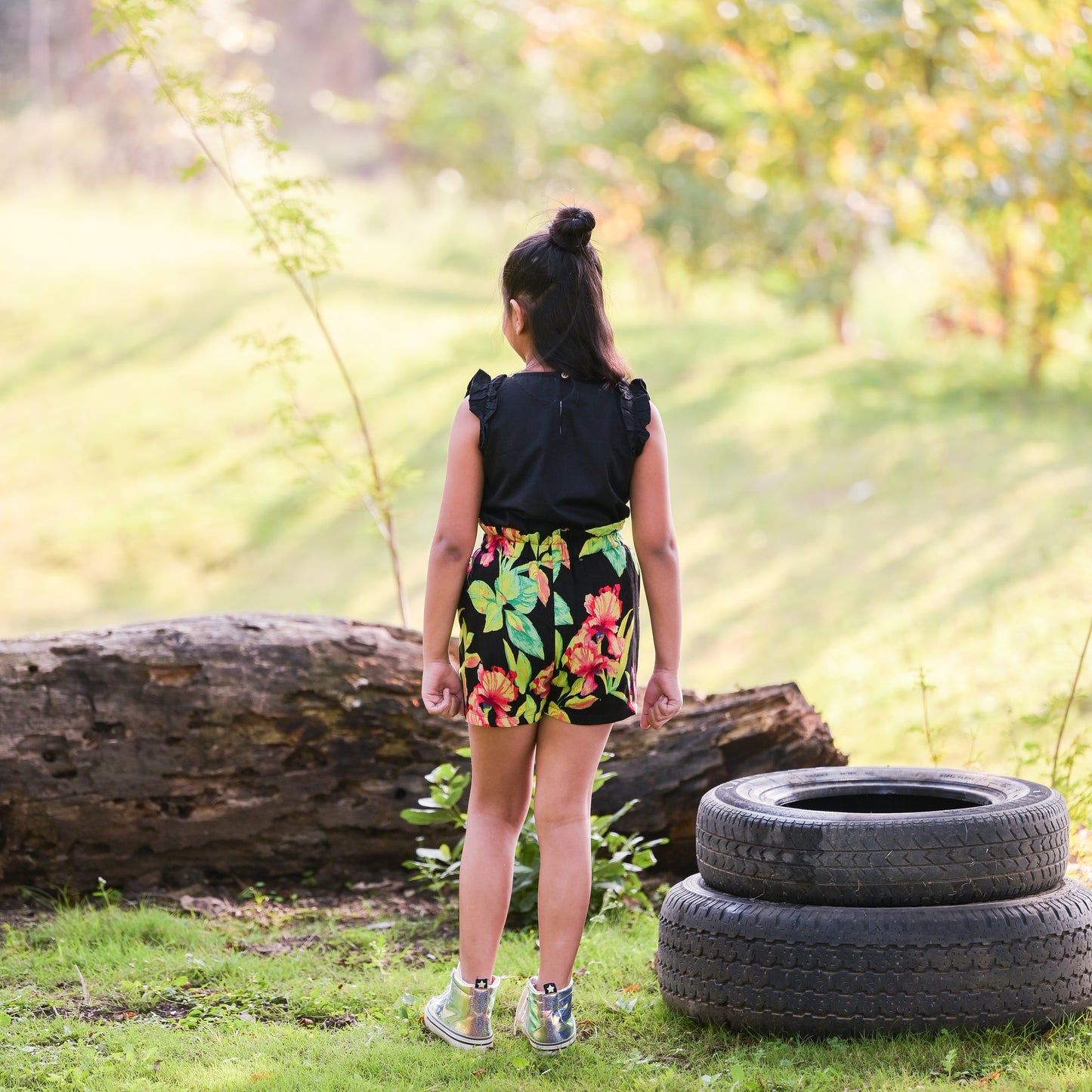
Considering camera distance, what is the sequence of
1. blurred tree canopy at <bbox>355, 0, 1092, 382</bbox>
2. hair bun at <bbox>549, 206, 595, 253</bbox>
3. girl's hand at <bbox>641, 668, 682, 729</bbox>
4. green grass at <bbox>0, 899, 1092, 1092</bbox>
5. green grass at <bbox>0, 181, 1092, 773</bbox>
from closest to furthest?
1. green grass at <bbox>0, 899, 1092, 1092</bbox>
2. hair bun at <bbox>549, 206, 595, 253</bbox>
3. girl's hand at <bbox>641, 668, 682, 729</bbox>
4. green grass at <bbox>0, 181, 1092, 773</bbox>
5. blurred tree canopy at <bbox>355, 0, 1092, 382</bbox>

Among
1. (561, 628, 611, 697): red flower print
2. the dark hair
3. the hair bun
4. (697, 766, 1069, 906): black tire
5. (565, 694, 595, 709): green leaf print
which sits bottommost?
(697, 766, 1069, 906): black tire

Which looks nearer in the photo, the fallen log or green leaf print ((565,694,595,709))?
green leaf print ((565,694,595,709))

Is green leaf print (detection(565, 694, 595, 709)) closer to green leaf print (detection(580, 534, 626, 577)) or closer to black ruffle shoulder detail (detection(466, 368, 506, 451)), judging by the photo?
green leaf print (detection(580, 534, 626, 577))

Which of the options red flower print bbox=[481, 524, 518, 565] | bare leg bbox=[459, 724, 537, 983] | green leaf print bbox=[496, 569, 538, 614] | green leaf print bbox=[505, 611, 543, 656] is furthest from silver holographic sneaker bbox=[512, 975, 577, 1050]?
red flower print bbox=[481, 524, 518, 565]

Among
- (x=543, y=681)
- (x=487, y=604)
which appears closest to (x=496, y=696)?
(x=543, y=681)

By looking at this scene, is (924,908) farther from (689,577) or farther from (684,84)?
(684,84)

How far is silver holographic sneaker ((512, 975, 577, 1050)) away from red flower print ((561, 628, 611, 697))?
72 cm

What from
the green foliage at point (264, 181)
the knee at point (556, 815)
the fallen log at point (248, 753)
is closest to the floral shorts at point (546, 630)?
the knee at point (556, 815)

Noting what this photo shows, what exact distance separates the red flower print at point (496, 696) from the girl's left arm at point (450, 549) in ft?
0.32

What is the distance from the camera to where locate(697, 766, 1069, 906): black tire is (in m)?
2.97

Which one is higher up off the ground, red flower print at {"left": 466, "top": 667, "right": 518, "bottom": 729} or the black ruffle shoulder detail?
the black ruffle shoulder detail

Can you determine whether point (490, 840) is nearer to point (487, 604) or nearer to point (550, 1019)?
point (550, 1019)

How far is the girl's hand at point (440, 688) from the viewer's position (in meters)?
3.01

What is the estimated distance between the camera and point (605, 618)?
9.81 ft
